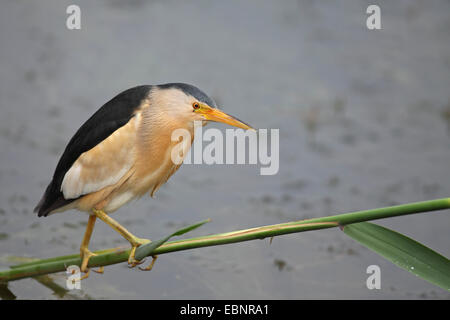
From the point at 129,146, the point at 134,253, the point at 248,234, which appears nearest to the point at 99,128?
the point at 129,146

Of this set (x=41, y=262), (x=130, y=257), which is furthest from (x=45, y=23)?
(x=130, y=257)

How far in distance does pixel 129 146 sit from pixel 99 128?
150mm

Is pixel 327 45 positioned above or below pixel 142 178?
above

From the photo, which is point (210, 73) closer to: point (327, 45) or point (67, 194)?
point (327, 45)

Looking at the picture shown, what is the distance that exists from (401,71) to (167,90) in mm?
3704

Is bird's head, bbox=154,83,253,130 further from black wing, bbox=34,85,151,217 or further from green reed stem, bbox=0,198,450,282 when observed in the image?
green reed stem, bbox=0,198,450,282

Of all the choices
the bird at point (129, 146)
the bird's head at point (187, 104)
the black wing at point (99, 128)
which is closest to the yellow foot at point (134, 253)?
the bird at point (129, 146)

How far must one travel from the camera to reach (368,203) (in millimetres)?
4645

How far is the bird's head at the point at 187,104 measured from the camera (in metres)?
2.83

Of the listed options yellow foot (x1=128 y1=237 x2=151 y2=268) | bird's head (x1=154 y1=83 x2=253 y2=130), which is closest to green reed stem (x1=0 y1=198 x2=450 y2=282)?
yellow foot (x1=128 y1=237 x2=151 y2=268)

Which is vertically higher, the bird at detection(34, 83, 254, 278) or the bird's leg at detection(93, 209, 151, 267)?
the bird at detection(34, 83, 254, 278)

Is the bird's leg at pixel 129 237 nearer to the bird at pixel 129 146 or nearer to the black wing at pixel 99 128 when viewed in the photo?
the bird at pixel 129 146

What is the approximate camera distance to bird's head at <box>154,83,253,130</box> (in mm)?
2830

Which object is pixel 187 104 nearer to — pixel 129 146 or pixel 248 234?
pixel 129 146
